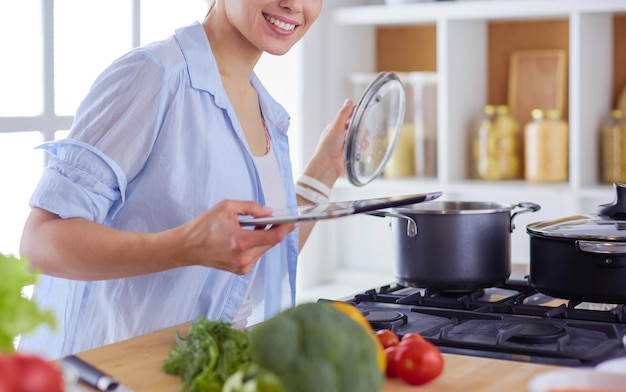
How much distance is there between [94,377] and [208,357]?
5.6 inches

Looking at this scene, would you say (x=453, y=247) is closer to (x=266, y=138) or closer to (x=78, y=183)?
(x=266, y=138)

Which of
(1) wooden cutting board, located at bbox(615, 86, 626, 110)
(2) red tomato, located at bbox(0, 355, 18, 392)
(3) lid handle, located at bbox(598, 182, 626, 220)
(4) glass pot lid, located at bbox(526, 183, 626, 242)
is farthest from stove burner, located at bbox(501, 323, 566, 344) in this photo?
(1) wooden cutting board, located at bbox(615, 86, 626, 110)

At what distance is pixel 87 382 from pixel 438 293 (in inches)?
30.0

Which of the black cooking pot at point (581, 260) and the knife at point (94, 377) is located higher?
the black cooking pot at point (581, 260)

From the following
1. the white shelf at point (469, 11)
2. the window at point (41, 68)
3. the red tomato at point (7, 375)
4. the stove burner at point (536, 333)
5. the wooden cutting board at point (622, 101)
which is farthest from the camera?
the wooden cutting board at point (622, 101)

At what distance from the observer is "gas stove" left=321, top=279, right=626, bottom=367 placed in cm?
129

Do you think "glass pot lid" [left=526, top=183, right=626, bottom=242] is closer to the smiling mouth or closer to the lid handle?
the lid handle

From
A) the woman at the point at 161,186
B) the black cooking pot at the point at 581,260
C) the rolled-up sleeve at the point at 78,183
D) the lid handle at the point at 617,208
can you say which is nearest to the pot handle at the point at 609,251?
the black cooking pot at the point at 581,260

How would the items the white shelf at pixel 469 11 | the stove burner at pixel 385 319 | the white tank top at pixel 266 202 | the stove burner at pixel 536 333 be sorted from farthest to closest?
the white shelf at pixel 469 11 < the white tank top at pixel 266 202 < the stove burner at pixel 385 319 < the stove burner at pixel 536 333

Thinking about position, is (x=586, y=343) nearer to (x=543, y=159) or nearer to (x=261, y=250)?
(x=261, y=250)

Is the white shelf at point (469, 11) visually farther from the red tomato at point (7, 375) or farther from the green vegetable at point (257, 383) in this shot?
the red tomato at point (7, 375)

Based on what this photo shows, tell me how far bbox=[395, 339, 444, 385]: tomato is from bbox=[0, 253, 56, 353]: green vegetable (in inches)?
18.1

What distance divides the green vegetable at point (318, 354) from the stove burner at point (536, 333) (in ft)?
1.45

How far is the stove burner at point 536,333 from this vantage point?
4.38ft
